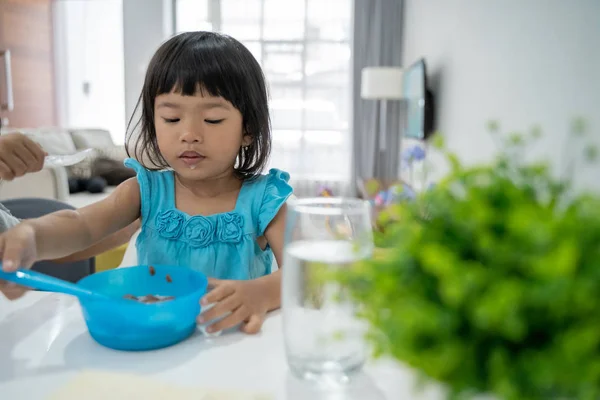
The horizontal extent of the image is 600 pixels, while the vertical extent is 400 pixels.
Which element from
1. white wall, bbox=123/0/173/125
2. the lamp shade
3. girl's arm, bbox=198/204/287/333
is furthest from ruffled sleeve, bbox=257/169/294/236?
white wall, bbox=123/0/173/125

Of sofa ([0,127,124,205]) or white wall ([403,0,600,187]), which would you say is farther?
sofa ([0,127,124,205])

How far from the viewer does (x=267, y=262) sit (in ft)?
3.55

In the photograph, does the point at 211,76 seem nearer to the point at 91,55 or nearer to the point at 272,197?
the point at 272,197

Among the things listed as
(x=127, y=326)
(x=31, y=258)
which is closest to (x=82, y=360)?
(x=127, y=326)

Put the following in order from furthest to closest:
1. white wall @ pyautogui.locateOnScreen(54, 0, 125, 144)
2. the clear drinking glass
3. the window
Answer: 1. white wall @ pyautogui.locateOnScreen(54, 0, 125, 144)
2. the window
3. the clear drinking glass

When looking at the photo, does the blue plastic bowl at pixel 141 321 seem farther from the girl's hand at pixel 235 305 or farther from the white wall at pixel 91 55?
the white wall at pixel 91 55

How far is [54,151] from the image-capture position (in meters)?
3.84

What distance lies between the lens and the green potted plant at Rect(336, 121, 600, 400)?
212mm

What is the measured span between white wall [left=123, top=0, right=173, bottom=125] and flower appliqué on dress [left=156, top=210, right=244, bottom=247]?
4.70 m

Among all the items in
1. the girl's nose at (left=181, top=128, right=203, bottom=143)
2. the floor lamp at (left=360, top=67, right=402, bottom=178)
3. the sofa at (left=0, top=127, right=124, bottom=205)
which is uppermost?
the floor lamp at (left=360, top=67, right=402, bottom=178)

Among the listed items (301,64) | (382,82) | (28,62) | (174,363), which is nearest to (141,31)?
(28,62)

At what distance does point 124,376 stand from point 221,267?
478 mm

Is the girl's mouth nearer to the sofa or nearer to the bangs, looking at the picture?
→ the bangs

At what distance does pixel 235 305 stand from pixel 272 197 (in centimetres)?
38
